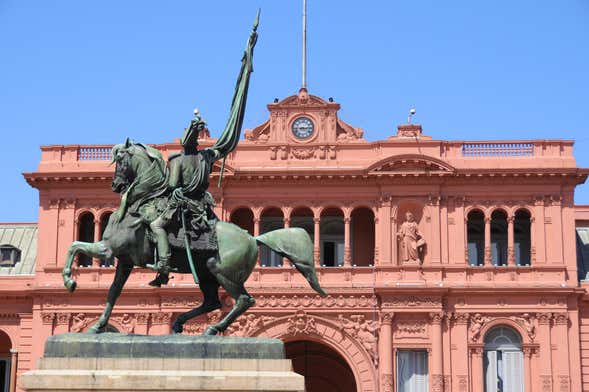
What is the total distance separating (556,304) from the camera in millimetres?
56094

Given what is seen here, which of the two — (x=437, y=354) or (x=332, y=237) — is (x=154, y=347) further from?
(x=332, y=237)

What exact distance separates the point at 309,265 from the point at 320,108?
38.8 m

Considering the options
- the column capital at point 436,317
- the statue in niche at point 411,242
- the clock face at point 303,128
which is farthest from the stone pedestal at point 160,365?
the clock face at point 303,128

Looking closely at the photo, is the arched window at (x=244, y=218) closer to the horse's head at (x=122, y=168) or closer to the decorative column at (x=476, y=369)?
the decorative column at (x=476, y=369)

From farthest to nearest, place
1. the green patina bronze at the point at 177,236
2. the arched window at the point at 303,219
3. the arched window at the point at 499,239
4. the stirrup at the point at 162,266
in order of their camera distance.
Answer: the arched window at the point at 303,219
the arched window at the point at 499,239
the green patina bronze at the point at 177,236
the stirrup at the point at 162,266

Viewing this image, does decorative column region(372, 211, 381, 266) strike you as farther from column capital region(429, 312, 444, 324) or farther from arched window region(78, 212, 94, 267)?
arched window region(78, 212, 94, 267)

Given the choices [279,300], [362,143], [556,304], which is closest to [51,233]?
[279,300]

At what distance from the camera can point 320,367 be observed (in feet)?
214

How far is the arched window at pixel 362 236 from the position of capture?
5978 cm

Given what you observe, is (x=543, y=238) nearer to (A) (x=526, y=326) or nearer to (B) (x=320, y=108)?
(A) (x=526, y=326)

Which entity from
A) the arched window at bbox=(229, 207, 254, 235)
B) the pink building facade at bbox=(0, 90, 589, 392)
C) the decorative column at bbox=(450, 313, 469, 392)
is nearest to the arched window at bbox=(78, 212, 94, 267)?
the pink building facade at bbox=(0, 90, 589, 392)

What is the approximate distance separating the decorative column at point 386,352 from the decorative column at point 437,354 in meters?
2.01

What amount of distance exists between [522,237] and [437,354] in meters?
8.32

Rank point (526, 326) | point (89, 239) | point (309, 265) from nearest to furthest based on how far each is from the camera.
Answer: point (309, 265)
point (526, 326)
point (89, 239)
